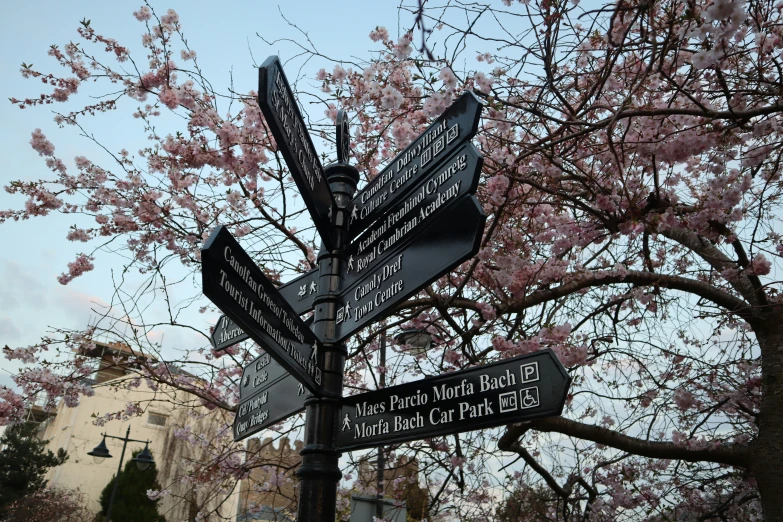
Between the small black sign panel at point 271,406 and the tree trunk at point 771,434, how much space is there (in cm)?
379

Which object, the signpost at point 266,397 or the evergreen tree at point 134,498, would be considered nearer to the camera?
the signpost at point 266,397

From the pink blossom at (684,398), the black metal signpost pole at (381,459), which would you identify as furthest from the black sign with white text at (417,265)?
the pink blossom at (684,398)

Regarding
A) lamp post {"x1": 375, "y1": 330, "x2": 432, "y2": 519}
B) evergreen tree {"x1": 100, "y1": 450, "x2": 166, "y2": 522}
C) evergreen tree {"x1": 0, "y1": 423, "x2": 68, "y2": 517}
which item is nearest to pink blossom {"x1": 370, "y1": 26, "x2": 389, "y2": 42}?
lamp post {"x1": 375, "y1": 330, "x2": 432, "y2": 519}

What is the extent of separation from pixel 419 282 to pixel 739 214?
322 cm

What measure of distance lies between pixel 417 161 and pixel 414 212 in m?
0.28

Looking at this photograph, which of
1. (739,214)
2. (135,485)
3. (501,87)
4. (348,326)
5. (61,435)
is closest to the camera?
(348,326)

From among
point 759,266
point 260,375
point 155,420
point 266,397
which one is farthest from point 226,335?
point 155,420

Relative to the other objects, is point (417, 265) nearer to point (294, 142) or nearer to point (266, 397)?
point (294, 142)

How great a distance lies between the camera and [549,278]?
4133 millimetres

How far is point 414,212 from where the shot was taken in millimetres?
2209

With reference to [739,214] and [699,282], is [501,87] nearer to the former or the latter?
[739,214]

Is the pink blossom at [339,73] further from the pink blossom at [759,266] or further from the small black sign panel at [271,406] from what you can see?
the pink blossom at [759,266]

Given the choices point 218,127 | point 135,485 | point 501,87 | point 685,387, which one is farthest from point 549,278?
point 135,485

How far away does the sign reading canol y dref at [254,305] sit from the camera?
1.62m
